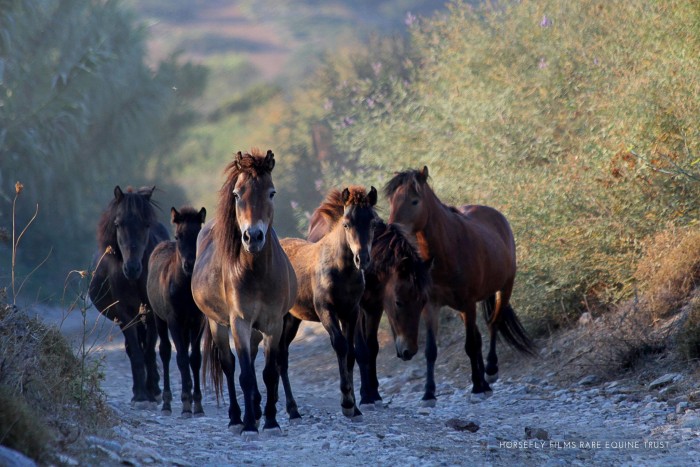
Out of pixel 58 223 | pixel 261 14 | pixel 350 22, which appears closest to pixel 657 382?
pixel 58 223

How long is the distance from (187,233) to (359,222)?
6.27 ft

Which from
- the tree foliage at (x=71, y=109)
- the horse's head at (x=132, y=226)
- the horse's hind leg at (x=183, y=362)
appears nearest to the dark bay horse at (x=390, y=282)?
the horse's hind leg at (x=183, y=362)

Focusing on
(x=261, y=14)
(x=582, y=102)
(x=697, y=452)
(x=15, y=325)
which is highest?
(x=261, y=14)

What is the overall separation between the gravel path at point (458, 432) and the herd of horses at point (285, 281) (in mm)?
329

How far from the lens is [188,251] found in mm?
8531

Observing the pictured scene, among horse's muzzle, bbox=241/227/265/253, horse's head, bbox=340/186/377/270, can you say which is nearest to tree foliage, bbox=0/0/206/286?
horse's head, bbox=340/186/377/270

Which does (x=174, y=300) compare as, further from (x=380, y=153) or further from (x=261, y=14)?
(x=261, y=14)

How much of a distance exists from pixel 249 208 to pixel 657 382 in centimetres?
395

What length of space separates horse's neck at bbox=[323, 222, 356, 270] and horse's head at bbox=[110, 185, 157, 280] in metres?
2.15

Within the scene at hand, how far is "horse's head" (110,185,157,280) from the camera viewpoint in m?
9.10

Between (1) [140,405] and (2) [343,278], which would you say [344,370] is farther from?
(1) [140,405]

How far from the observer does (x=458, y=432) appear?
23.5ft

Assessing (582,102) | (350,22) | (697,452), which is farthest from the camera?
(350,22)

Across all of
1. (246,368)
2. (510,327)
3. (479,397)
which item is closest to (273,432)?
(246,368)
